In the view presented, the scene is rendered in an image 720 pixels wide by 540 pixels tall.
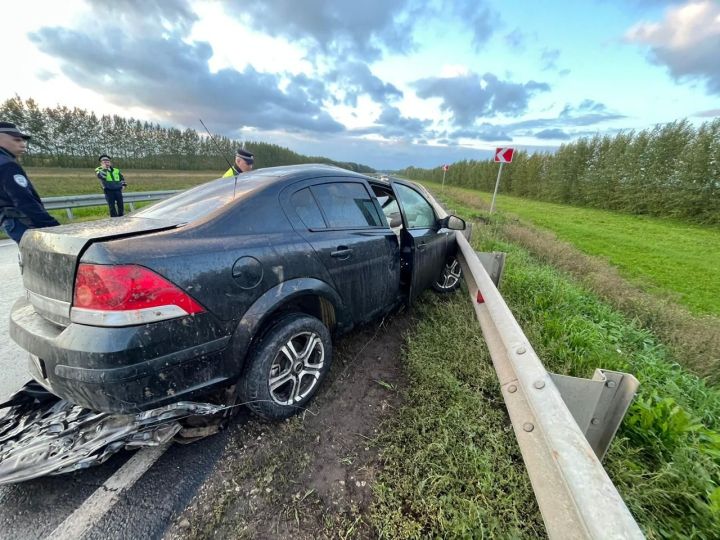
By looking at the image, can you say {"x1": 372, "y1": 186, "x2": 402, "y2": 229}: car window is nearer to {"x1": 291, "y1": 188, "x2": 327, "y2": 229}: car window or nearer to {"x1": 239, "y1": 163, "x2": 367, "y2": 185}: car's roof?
{"x1": 239, "y1": 163, "x2": 367, "y2": 185}: car's roof


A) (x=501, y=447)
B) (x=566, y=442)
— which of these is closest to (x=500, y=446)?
(x=501, y=447)

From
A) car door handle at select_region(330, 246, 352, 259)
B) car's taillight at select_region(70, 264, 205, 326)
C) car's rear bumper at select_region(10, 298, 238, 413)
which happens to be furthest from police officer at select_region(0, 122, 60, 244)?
car door handle at select_region(330, 246, 352, 259)

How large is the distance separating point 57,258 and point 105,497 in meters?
1.28

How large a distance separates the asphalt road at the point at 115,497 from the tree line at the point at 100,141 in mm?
39487

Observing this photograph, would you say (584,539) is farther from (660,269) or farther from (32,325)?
(660,269)

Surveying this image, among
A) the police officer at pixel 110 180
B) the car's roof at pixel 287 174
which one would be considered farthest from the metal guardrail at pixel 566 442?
the police officer at pixel 110 180

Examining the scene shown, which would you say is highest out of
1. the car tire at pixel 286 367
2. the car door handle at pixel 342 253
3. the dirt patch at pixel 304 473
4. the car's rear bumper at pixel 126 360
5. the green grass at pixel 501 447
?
the car door handle at pixel 342 253

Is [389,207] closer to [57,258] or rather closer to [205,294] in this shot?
[205,294]

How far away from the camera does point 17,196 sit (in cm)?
338

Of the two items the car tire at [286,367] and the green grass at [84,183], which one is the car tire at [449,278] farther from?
the green grass at [84,183]

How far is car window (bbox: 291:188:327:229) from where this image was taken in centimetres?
239

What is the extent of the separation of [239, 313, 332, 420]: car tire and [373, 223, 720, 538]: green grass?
0.71 m

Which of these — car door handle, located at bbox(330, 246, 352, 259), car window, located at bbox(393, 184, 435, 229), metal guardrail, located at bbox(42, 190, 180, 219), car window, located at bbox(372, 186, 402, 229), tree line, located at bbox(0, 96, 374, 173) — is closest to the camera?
car door handle, located at bbox(330, 246, 352, 259)

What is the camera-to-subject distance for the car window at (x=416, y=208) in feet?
12.5
